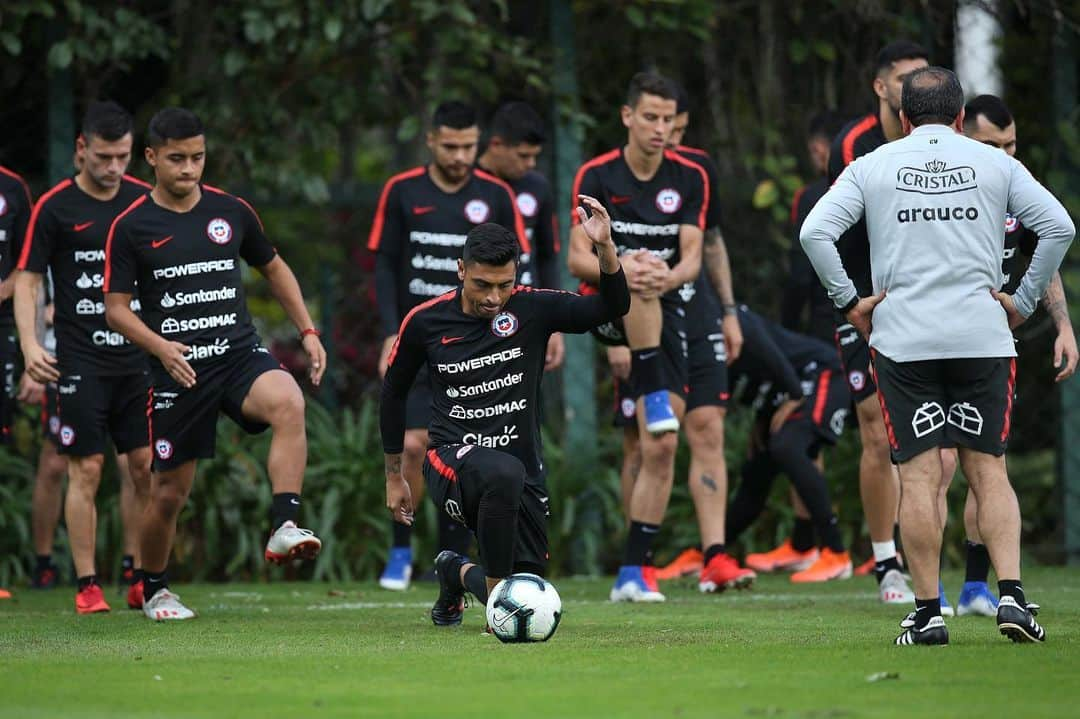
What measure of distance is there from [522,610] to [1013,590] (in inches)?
66.1

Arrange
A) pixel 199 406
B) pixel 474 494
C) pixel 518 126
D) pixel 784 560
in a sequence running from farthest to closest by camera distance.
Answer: pixel 784 560
pixel 518 126
pixel 199 406
pixel 474 494

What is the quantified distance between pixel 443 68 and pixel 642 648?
20.7ft

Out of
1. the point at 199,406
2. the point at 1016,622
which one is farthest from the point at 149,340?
the point at 1016,622

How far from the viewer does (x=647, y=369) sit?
27.7 ft

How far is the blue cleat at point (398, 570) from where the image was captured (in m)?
9.60

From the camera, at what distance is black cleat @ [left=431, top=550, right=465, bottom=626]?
684cm

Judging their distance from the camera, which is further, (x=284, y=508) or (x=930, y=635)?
(x=284, y=508)

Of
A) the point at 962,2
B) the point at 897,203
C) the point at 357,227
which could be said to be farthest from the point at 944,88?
the point at 357,227

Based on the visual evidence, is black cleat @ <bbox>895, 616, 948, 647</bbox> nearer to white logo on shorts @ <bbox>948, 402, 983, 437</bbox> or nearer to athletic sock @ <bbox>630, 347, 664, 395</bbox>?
white logo on shorts @ <bbox>948, 402, 983, 437</bbox>

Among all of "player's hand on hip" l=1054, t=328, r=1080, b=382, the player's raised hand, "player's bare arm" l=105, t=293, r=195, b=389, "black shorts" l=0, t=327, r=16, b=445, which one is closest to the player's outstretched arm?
"player's bare arm" l=105, t=293, r=195, b=389

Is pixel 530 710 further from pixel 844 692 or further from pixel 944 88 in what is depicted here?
pixel 944 88

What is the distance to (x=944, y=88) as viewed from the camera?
6.05 metres

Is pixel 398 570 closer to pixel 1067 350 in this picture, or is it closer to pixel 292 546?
pixel 292 546

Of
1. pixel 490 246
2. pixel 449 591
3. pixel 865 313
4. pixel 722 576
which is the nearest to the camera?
pixel 865 313
